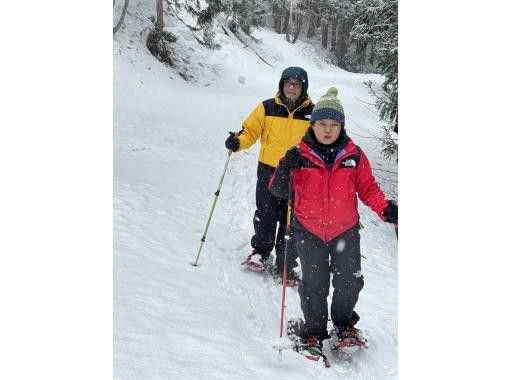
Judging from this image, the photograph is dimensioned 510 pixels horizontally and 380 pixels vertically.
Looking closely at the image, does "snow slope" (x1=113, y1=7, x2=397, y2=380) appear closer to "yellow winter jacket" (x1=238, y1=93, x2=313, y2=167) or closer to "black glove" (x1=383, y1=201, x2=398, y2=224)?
"black glove" (x1=383, y1=201, x2=398, y2=224)

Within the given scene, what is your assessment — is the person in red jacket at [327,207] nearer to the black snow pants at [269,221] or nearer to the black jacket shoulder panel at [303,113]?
the black jacket shoulder panel at [303,113]

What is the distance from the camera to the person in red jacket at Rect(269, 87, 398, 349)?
9.83ft

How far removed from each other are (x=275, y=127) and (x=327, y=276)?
4.87 ft

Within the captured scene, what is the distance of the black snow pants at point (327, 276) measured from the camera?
3.12 meters

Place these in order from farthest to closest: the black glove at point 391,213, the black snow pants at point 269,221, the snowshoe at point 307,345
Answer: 1. the black snow pants at point 269,221
2. the snowshoe at point 307,345
3. the black glove at point 391,213

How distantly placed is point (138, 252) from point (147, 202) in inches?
56.1

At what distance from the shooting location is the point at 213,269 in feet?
14.0

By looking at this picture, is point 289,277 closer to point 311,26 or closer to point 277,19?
point 311,26

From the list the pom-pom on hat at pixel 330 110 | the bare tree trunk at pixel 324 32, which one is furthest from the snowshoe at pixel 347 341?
the bare tree trunk at pixel 324 32

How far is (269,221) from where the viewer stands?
14.5ft

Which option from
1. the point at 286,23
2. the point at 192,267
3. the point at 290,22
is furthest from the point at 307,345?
the point at 286,23

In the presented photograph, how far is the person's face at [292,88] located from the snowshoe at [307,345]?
6.23ft
